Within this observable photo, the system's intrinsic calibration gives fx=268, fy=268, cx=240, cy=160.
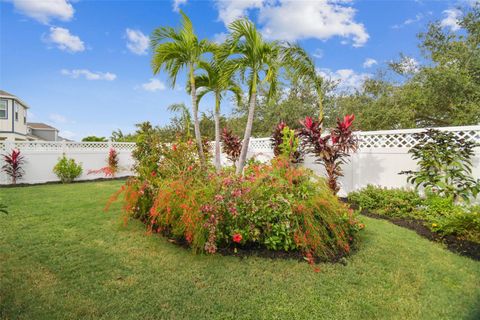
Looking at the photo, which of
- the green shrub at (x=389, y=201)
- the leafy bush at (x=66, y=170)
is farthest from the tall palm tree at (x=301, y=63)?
the leafy bush at (x=66, y=170)

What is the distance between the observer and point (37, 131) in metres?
25.4

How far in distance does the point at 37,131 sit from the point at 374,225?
3028 centimetres

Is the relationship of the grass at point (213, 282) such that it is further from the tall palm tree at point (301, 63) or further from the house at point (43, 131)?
the house at point (43, 131)

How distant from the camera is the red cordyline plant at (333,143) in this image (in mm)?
5434

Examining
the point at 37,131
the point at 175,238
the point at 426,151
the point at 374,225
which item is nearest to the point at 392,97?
the point at 426,151

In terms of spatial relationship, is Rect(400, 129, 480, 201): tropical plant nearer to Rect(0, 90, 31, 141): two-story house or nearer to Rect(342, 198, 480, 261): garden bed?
Rect(342, 198, 480, 261): garden bed

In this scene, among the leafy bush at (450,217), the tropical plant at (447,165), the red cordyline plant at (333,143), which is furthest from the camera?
the red cordyline plant at (333,143)

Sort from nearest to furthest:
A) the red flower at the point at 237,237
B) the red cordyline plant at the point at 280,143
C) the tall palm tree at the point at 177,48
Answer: the red flower at the point at 237,237 < the tall palm tree at the point at 177,48 < the red cordyline plant at the point at 280,143

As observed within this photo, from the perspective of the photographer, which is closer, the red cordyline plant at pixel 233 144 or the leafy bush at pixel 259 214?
the leafy bush at pixel 259 214

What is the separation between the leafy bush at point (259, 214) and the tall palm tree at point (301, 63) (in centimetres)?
309

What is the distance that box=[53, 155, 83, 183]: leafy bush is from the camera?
9.56 metres

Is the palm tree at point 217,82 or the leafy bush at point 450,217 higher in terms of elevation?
the palm tree at point 217,82

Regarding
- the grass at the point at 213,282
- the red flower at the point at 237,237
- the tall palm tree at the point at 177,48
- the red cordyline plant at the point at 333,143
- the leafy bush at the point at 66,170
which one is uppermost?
the tall palm tree at the point at 177,48

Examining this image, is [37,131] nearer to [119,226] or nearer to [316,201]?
[119,226]
